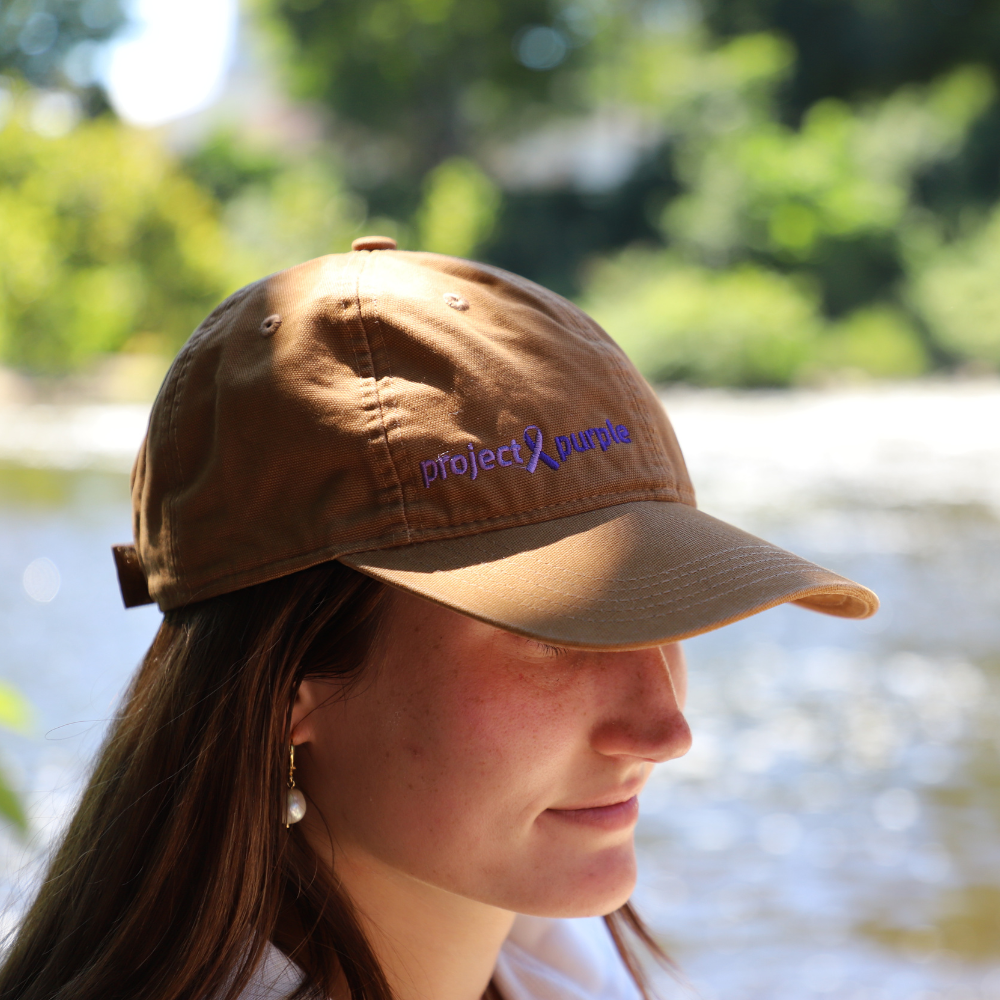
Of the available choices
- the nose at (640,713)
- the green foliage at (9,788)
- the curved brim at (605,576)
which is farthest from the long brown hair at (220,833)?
the green foliage at (9,788)

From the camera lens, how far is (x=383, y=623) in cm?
104

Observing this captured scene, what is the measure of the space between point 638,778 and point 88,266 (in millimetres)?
17916

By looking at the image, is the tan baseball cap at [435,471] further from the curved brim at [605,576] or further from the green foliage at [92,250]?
the green foliage at [92,250]

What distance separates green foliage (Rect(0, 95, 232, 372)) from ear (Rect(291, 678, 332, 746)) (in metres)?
16.3

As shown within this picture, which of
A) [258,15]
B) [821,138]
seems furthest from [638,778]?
[258,15]

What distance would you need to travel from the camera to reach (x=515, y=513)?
3.33 feet

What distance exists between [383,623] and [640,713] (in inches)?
9.2

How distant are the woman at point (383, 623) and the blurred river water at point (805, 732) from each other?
28 centimetres

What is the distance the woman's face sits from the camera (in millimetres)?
1006

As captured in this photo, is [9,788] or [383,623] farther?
[9,788]

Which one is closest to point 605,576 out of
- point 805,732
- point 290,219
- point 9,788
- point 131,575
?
point 131,575

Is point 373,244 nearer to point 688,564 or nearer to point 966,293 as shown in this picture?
point 688,564

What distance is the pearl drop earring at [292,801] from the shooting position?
1057 millimetres

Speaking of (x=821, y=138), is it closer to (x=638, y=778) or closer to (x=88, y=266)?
(x=88, y=266)
